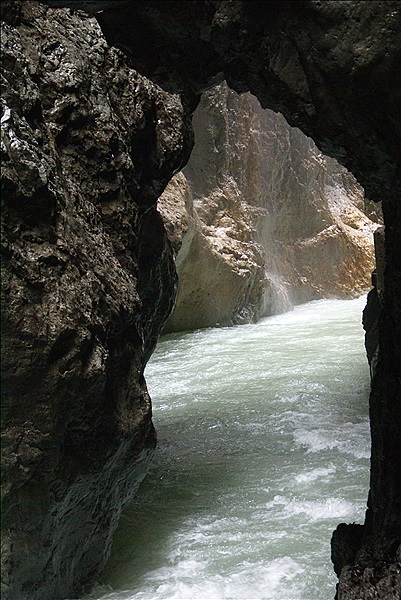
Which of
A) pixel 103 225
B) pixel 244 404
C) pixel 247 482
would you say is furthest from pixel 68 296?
pixel 244 404

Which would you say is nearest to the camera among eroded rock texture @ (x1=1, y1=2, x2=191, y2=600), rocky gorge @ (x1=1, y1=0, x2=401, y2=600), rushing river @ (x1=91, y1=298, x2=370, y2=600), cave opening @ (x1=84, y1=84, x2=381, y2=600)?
rocky gorge @ (x1=1, y1=0, x2=401, y2=600)

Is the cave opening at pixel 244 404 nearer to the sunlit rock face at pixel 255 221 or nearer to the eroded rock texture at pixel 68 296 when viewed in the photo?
the sunlit rock face at pixel 255 221

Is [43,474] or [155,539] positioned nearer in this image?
[43,474]

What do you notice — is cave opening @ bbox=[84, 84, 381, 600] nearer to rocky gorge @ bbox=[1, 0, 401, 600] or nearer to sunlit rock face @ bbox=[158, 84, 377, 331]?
sunlit rock face @ bbox=[158, 84, 377, 331]

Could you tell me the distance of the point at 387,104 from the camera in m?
2.37

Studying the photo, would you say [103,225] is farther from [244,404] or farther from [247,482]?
[244,404]

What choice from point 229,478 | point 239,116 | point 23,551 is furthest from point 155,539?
point 239,116

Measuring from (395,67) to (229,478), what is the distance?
3500 mm

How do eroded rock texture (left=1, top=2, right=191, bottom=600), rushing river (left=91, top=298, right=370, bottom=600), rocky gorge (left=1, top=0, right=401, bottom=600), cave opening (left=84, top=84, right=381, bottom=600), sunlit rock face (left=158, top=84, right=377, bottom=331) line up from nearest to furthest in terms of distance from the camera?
rocky gorge (left=1, top=0, right=401, bottom=600) < eroded rock texture (left=1, top=2, right=191, bottom=600) < rushing river (left=91, top=298, right=370, bottom=600) < cave opening (left=84, top=84, right=381, bottom=600) < sunlit rock face (left=158, top=84, right=377, bottom=331)

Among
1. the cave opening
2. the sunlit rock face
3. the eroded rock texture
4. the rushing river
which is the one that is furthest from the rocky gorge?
the sunlit rock face

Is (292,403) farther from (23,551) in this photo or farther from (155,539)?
(23,551)

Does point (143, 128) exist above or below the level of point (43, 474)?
above

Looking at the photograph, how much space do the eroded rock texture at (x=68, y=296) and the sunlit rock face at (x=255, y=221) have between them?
6.27 m

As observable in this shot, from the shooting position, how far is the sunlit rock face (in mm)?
13406
